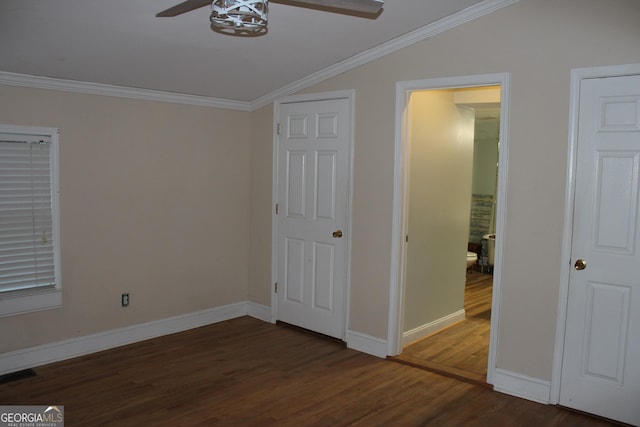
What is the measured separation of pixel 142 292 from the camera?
420 centimetres

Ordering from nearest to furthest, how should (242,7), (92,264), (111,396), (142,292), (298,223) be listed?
(242,7)
(111,396)
(92,264)
(142,292)
(298,223)

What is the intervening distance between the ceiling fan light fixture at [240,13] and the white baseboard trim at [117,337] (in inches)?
113

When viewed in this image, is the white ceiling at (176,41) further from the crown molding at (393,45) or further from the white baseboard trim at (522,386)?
the white baseboard trim at (522,386)

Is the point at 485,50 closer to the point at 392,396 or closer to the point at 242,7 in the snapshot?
the point at 242,7

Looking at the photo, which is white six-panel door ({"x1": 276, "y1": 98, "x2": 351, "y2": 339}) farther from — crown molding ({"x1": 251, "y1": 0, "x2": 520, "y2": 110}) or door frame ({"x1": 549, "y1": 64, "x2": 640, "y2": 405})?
door frame ({"x1": 549, "y1": 64, "x2": 640, "y2": 405})

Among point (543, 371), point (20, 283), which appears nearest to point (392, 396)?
point (543, 371)

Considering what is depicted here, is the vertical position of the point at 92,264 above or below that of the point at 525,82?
below

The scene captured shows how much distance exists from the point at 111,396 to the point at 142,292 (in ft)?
3.73

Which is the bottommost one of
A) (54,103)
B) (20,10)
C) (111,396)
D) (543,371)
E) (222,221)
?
(111,396)

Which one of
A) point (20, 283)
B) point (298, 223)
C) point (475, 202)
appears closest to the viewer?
point (20, 283)

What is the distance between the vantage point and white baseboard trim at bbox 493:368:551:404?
3209mm

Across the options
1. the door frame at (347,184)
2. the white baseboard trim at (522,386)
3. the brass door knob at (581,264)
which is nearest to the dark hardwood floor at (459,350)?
the white baseboard trim at (522,386)

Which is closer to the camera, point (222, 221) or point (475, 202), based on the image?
point (222, 221)

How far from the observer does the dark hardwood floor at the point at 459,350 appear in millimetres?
3715
